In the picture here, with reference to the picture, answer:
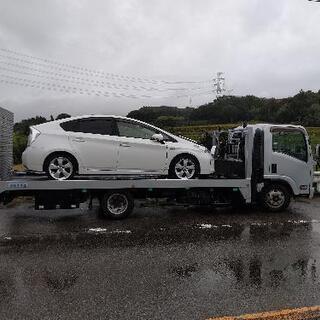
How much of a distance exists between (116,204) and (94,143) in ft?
4.40

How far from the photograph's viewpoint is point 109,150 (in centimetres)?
914

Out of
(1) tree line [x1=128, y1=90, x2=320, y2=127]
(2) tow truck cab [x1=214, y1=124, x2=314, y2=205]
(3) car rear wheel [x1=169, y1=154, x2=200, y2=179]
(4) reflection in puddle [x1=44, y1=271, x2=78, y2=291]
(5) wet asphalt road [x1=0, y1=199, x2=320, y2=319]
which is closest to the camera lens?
(5) wet asphalt road [x1=0, y1=199, x2=320, y2=319]

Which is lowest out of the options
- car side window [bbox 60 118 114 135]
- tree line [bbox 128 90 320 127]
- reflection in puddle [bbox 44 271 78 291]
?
reflection in puddle [bbox 44 271 78 291]

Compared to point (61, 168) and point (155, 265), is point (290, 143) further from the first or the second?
point (155, 265)

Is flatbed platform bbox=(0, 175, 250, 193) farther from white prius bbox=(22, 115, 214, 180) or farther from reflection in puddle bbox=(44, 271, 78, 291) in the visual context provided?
reflection in puddle bbox=(44, 271, 78, 291)

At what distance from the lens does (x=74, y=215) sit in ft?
32.2

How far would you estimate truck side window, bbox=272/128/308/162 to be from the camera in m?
10.2

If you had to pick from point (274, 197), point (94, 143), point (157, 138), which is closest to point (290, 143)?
point (274, 197)

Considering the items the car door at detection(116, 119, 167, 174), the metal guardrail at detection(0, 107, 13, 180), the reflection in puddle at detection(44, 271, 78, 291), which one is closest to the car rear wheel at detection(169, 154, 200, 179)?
the car door at detection(116, 119, 167, 174)

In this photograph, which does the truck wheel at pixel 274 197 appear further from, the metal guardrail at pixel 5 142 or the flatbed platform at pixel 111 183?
the metal guardrail at pixel 5 142

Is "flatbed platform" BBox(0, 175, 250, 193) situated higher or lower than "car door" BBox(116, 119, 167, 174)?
lower

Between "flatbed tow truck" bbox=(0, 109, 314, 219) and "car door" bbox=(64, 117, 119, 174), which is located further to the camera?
"car door" bbox=(64, 117, 119, 174)

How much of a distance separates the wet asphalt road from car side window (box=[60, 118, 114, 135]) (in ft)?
6.08

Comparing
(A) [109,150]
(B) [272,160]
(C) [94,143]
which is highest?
(C) [94,143]
